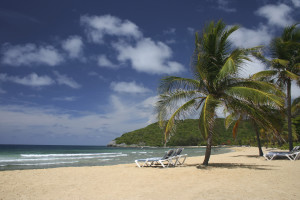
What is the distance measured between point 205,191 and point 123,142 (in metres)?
99.7

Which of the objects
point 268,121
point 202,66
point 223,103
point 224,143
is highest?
point 202,66

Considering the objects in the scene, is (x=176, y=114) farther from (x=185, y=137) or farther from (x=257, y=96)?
(x=185, y=137)

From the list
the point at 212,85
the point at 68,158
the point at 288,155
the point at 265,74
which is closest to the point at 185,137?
the point at 68,158

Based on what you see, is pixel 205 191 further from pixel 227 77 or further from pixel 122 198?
pixel 227 77

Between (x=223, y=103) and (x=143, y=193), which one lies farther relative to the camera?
(x=223, y=103)

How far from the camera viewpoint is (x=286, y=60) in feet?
44.0

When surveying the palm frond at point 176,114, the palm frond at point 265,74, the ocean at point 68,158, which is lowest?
the ocean at point 68,158

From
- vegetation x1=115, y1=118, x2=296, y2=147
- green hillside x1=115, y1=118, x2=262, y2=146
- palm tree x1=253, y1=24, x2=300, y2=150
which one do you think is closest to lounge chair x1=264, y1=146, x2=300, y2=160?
palm tree x1=253, y1=24, x2=300, y2=150

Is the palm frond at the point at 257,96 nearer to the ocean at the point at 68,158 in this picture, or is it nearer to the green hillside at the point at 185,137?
the ocean at the point at 68,158

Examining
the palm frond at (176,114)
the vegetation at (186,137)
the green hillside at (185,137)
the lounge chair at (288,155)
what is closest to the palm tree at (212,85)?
the palm frond at (176,114)

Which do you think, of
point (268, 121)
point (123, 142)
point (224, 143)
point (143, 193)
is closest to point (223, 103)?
point (268, 121)

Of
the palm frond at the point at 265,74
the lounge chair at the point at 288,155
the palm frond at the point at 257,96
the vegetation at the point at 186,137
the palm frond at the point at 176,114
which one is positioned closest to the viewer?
the palm frond at the point at 257,96

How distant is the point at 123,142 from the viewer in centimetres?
10250

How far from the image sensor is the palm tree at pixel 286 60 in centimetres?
1336
